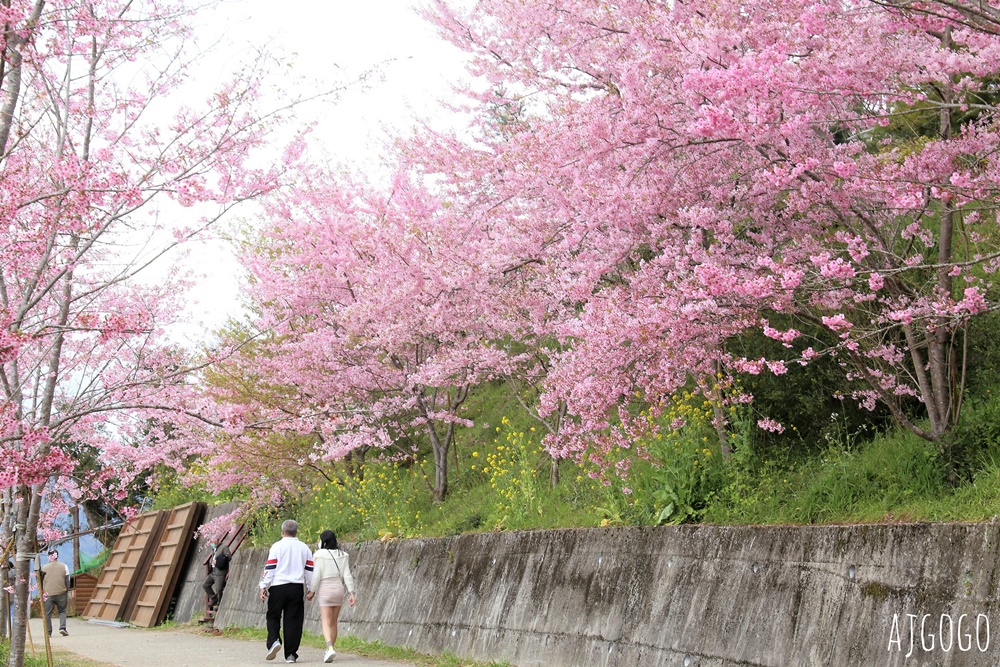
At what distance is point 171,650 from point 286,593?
4168 mm

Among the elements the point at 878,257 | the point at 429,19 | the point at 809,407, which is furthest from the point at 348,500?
the point at 878,257

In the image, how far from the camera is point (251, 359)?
1856cm

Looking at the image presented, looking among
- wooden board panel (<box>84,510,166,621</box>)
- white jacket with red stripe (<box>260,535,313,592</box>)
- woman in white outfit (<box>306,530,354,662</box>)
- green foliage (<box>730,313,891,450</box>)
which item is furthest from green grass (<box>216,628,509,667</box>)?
wooden board panel (<box>84,510,166,621</box>)

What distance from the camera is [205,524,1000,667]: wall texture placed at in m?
6.14

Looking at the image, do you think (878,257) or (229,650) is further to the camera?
(229,650)

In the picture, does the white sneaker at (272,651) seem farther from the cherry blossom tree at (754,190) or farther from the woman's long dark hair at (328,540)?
the cherry blossom tree at (754,190)

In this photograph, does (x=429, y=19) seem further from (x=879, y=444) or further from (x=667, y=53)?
(x=879, y=444)

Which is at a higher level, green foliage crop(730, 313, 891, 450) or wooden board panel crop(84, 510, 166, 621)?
green foliage crop(730, 313, 891, 450)

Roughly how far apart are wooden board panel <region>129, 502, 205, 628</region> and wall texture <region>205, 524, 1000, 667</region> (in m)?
11.7

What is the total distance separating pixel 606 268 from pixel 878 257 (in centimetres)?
254

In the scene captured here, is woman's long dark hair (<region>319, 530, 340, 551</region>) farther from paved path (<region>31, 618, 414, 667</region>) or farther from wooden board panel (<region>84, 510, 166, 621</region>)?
wooden board panel (<region>84, 510, 166, 621</region>)

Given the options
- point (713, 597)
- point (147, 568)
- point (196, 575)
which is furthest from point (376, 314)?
Result: point (147, 568)

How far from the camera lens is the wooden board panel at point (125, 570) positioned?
24.8m

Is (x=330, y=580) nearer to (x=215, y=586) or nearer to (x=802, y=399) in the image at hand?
(x=802, y=399)
